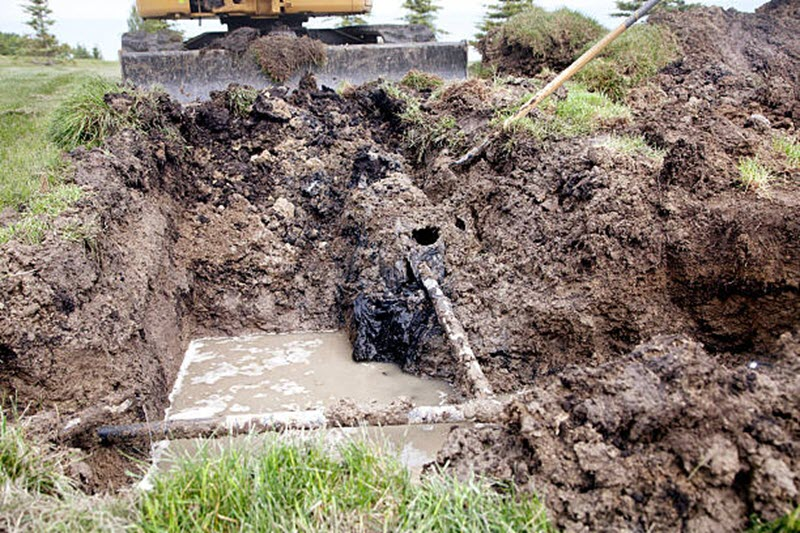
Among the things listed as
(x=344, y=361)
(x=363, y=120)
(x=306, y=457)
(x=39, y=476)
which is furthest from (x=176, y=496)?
(x=363, y=120)

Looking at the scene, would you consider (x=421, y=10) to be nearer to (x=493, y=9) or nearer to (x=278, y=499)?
(x=493, y=9)

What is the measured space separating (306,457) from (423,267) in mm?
2670

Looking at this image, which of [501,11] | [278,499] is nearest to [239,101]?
[278,499]

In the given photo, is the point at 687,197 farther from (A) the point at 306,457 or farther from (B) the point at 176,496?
(B) the point at 176,496

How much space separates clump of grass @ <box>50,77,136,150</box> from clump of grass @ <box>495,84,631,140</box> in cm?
356

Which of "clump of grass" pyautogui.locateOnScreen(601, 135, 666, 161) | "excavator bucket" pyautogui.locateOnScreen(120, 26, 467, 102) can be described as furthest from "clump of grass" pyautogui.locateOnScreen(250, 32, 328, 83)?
"clump of grass" pyautogui.locateOnScreen(601, 135, 666, 161)

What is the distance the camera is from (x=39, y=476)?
8.36 feet

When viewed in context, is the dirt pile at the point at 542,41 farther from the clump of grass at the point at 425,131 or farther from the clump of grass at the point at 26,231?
the clump of grass at the point at 26,231

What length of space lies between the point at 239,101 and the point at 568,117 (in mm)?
3315

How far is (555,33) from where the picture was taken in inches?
351

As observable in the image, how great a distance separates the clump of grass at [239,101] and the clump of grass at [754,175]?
458 cm

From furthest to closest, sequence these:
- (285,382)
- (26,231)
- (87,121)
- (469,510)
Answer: (87,121) → (285,382) → (26,231) → (469,510)

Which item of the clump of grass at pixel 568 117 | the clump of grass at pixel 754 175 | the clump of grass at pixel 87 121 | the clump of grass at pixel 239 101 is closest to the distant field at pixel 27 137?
the clump of grass at pixel 87 121

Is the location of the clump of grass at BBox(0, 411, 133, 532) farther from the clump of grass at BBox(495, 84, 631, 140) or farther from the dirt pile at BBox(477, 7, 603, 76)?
the dirt pile at BBox(477, 7, 603, 76)
